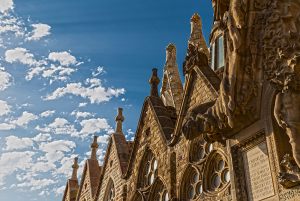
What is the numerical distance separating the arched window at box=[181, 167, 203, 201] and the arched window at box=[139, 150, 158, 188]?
1966mm

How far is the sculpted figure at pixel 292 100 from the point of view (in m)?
5.64

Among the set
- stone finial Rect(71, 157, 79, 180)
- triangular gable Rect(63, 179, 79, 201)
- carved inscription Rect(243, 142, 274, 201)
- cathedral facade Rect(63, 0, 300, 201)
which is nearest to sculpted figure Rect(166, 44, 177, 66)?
stone finial Rect(71, 157, 79, 180)

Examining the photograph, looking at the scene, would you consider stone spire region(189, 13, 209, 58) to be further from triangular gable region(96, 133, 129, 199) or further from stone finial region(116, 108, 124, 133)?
triangular gable region(96, 133, 129, 199)

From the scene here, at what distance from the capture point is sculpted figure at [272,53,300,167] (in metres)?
5.64

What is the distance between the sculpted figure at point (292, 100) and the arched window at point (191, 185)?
4847 mm

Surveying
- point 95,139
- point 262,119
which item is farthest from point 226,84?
point 95,139

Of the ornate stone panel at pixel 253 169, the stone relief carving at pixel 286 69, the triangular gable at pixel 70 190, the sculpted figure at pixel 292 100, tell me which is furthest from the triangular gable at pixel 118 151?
the sculpted figure at pixel 292 100

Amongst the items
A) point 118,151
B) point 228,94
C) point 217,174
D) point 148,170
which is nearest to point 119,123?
point 118,151

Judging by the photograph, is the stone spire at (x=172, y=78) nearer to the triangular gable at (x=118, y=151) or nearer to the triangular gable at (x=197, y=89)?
the triangular gable at (x=118, y=151)

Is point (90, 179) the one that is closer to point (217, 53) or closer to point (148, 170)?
point (148, 170)

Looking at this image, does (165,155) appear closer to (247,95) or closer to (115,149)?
(115,149)

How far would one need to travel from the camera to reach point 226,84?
695 cm

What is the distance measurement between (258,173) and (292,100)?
1.49 metres

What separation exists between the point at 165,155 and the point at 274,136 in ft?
20.7
